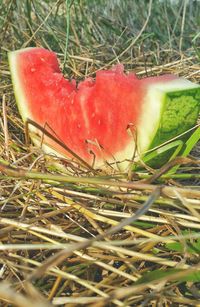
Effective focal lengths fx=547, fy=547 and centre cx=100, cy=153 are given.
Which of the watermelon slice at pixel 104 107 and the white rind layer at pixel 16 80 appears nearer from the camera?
the watermelon slice at pixel 104 107

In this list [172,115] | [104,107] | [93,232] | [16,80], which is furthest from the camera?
[16,80]

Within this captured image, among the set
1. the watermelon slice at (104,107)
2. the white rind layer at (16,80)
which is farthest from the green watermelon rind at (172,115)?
the white rind layer at (16,80)

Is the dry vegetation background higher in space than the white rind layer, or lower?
lower

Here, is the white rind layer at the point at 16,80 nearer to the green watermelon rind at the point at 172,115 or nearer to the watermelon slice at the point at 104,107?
the watermelon slice at the point at 104,107

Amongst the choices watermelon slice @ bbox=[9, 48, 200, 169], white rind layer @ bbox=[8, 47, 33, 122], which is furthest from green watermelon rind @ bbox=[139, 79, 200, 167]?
white rind layer @ bbox=[8, 47, 33, 122]

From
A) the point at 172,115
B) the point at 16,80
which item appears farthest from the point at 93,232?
the point at 16,80

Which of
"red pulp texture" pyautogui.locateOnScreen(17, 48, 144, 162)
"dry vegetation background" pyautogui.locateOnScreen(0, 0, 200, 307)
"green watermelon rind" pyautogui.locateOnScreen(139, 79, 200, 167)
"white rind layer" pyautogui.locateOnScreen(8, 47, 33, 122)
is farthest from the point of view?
"white rind layer" pyautogui.locateOnScreen(8, 47, 33, 122)

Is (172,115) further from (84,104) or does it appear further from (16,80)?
(16,80)

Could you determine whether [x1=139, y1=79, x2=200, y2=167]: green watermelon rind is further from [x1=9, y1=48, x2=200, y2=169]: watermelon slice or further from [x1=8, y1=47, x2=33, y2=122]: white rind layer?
[x1=8, y1=47, x2=33, y2=122]: white rind layer
